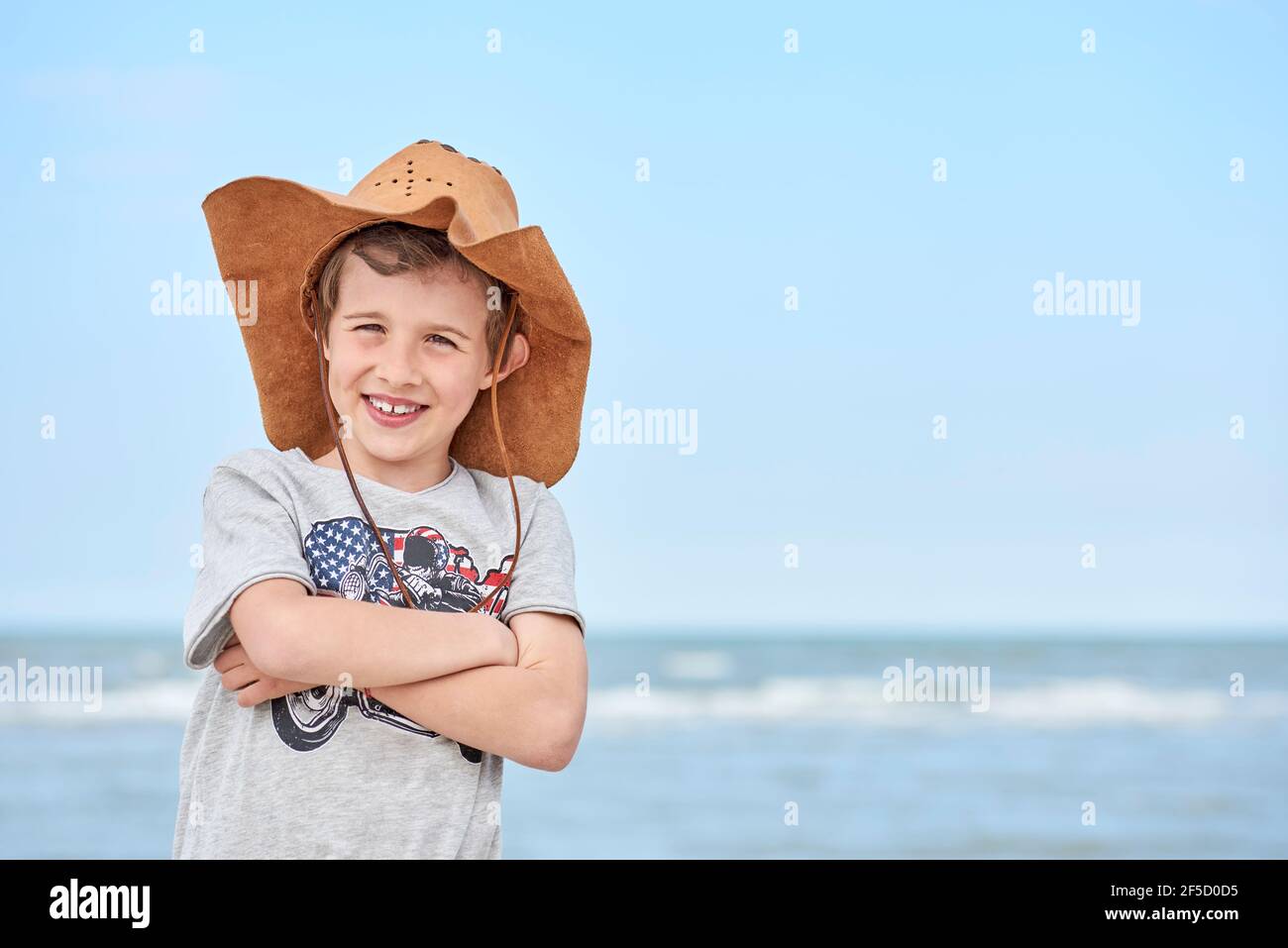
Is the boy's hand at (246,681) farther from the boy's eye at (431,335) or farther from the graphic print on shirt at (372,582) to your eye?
the boy's eye at (431,335)

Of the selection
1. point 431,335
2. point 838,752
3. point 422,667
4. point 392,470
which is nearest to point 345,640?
point 422,667

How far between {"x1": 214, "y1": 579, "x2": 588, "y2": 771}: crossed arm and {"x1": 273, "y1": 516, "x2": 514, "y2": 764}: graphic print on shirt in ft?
0.13

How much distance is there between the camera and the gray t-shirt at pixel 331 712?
151 cm

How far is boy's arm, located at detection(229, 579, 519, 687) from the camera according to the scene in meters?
1.42

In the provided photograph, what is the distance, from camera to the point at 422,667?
143 centimetres

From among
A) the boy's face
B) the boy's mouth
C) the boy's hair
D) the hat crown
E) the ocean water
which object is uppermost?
the hat crown

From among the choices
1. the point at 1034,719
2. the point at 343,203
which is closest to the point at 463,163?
the point at 343,203

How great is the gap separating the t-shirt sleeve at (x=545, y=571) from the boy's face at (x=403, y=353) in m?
0.18

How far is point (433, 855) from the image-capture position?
1524mm

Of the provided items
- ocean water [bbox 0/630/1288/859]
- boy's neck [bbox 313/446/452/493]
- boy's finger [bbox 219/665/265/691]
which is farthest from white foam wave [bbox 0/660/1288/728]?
boy's finger [bbox 219/665/265/691]

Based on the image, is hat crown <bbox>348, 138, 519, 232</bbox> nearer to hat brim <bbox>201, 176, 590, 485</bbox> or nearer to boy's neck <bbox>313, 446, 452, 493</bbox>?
hat brim <bbox>201, 176, 590, 485</bbox>

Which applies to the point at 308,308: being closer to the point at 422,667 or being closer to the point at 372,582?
the point at 372,582
